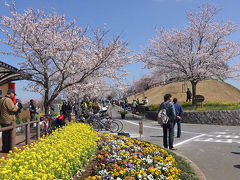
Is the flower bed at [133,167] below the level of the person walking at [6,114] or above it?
below

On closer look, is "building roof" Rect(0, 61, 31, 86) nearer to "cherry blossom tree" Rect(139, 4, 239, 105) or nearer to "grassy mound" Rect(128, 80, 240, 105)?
"cherry blossom tree" Rect(139, 4, 239, 105)

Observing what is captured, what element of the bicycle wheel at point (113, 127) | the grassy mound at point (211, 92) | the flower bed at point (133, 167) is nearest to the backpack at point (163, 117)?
the flower bed at point (133, 167)

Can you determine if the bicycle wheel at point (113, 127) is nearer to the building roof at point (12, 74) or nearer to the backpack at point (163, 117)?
the building roof at point (12, 74)

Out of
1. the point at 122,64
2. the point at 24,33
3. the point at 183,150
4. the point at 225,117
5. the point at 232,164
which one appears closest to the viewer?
the point at 232,164

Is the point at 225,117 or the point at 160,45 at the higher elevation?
the point at 160,45

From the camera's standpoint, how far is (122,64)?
51.4 ft

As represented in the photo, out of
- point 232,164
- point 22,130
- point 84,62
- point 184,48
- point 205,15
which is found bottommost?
point 232,164

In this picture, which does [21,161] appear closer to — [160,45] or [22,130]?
[22,130]

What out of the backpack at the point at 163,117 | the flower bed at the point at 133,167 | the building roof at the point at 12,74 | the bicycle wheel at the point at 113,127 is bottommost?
the bicycle wheel at the point at 113,127

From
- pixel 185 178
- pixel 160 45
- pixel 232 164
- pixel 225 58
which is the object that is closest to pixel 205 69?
pixel 225 58

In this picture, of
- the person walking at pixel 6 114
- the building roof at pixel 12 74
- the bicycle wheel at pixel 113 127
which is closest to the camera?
the person walking at pixel 6 114

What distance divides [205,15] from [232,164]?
819 inches

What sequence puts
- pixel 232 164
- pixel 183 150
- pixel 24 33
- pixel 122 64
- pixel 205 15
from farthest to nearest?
pixel 205 15, pixel 122 64, pixel 24 33, pixel 183 150, pixel 232 164

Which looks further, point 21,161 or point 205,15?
point 205,15
